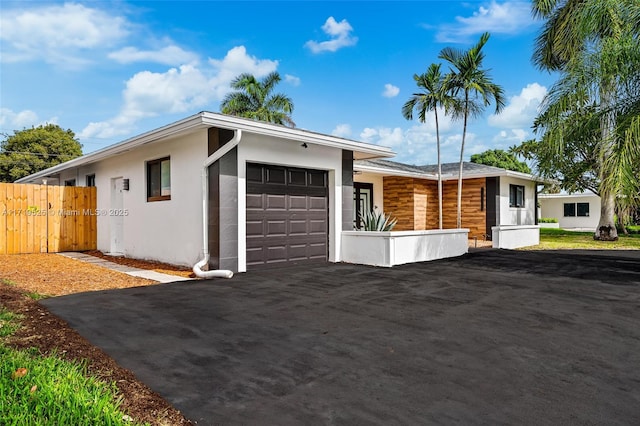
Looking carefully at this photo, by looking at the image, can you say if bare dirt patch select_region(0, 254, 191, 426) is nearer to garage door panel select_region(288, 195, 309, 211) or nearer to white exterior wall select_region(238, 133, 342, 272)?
white exterior wall select_region(238, 133, 342, 272)

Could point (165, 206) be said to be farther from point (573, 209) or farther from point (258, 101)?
point (573, 209)

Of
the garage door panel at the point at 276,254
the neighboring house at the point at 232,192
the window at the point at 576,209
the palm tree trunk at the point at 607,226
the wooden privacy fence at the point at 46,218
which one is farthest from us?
the window at the point at 576,209

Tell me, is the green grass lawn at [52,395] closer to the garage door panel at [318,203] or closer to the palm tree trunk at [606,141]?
the garage door panel at [318,203]

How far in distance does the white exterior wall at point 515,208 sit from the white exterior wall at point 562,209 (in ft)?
41.6

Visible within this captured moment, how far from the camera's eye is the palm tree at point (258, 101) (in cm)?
2516

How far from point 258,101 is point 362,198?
41.3 feet

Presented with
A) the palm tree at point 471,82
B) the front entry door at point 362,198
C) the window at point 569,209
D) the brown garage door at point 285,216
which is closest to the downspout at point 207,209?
the brown garage door at point 285,216

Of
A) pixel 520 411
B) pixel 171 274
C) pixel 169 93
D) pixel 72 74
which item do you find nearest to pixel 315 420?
pixel 520 411

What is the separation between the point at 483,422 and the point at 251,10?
12.8 m

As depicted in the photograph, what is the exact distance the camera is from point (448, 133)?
1717cm

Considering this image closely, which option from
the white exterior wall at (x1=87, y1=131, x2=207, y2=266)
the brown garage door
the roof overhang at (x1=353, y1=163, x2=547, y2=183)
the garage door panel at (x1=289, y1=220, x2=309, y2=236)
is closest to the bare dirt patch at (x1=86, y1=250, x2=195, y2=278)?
the white exterior wall at (x1=87, y1=131, x2=207, y2=266)

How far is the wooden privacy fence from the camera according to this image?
10.8m

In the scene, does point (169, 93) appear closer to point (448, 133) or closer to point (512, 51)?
point (448, 133)

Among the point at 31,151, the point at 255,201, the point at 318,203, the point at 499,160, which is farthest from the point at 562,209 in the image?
the point at 31,151
